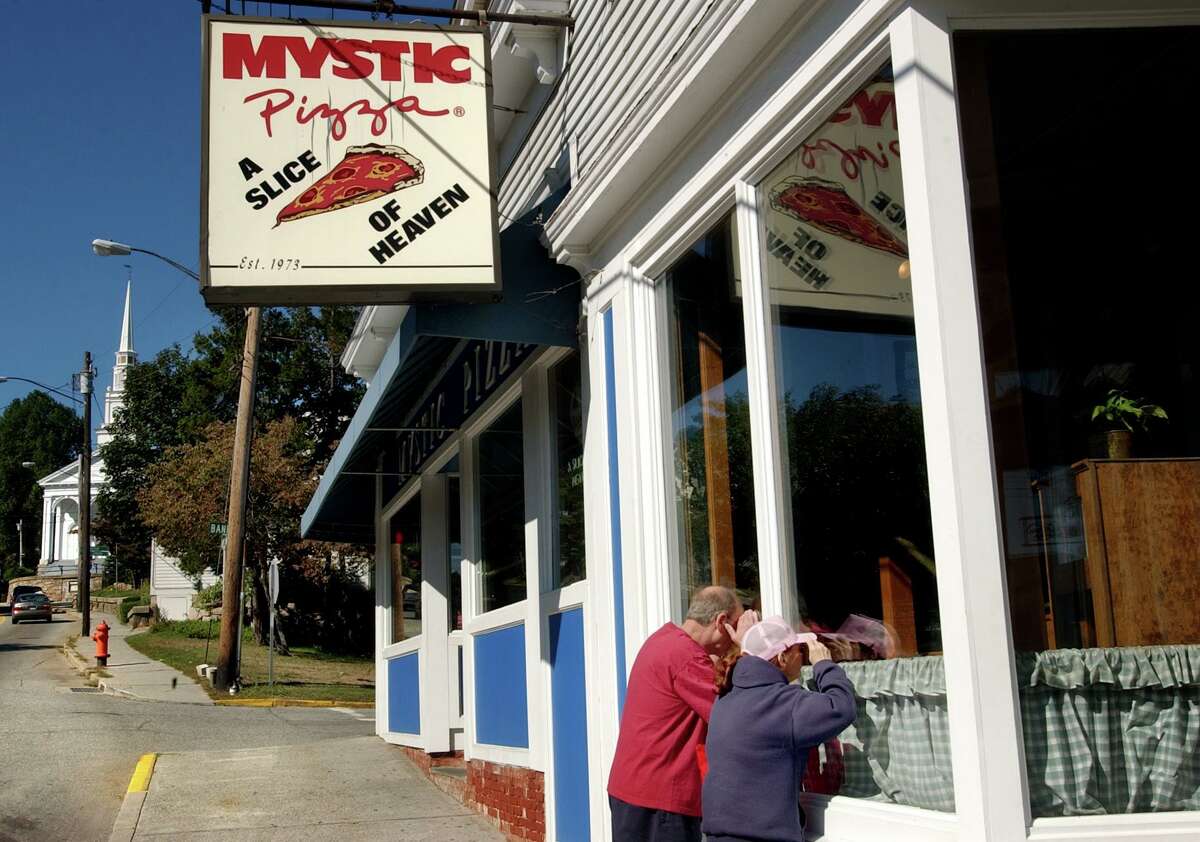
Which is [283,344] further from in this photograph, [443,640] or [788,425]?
[788,425]

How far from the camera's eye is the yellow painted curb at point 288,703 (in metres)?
19.5

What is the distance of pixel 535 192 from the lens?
8.14 metres

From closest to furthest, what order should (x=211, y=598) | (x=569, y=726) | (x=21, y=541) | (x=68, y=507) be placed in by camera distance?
(x=569, y=726) → (x=211, y=598) → (x=68, y=507) → (x=21, y=541)

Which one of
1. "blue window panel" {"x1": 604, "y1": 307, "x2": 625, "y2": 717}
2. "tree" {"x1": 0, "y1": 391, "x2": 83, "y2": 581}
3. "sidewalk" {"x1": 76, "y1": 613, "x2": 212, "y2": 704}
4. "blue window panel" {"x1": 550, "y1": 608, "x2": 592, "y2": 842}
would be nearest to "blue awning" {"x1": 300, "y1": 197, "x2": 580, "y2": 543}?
"blue window panel" {"x1": 604, "y1": 307, "x2": 625, "y2": 717}

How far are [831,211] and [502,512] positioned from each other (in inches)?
185

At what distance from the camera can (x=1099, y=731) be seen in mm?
3365

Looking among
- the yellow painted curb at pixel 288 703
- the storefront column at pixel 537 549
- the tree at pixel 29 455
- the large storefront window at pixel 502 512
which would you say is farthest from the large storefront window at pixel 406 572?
the tree at pixel 29 455

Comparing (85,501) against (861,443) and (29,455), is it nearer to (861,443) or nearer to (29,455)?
(861,443)

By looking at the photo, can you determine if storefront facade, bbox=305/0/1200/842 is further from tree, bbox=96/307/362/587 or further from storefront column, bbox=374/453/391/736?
tree, bbox=96/307/362/587

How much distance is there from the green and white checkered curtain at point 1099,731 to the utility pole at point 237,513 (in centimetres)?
1835

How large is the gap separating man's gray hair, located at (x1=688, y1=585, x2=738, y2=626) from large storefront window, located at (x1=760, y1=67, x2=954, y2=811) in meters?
0.27

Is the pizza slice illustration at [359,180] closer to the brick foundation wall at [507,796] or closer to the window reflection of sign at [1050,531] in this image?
the window reflection of sign at [1050,531]

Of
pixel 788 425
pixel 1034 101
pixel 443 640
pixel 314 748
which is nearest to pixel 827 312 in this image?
pixel 788 425

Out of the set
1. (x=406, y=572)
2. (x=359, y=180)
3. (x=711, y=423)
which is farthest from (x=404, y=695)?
(x=711, y=423)
